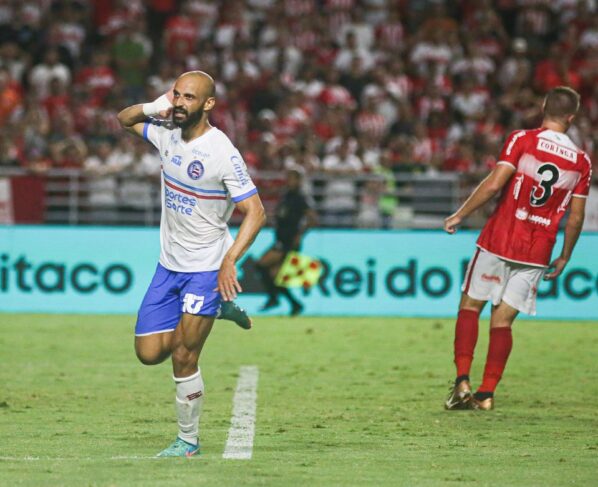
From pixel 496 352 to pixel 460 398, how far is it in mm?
488

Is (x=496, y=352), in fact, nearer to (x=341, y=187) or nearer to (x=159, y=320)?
(x=159, y=320)

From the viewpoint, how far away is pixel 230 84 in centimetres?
2098

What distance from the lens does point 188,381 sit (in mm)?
7156

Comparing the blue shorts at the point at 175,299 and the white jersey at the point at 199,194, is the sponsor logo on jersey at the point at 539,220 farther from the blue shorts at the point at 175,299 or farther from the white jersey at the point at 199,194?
the blue shorts at the point at 175,299

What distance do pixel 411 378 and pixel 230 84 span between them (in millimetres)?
10677

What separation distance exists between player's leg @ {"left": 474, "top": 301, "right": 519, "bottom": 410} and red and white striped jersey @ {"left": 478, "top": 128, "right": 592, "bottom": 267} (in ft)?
1.38

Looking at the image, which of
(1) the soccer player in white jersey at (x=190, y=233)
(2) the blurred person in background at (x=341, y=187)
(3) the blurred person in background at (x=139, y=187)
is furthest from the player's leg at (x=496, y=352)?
(3) the blurred person in background at (x=139, y=187)

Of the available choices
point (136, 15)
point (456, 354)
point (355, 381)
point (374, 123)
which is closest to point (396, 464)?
point (456, 354)

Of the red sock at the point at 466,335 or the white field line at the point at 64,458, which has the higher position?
the white field line at the point at 64,458

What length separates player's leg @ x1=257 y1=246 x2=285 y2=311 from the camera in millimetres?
16641

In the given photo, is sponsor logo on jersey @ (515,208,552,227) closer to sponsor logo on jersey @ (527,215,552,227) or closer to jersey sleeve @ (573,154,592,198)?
sponsor logo on jersey @ (527,215,552,227)

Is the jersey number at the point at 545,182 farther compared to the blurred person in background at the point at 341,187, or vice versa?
the blurred person in background at the point at 341,187

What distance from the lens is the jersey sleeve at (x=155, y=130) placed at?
7423 mm

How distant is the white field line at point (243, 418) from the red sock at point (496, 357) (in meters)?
1.71
